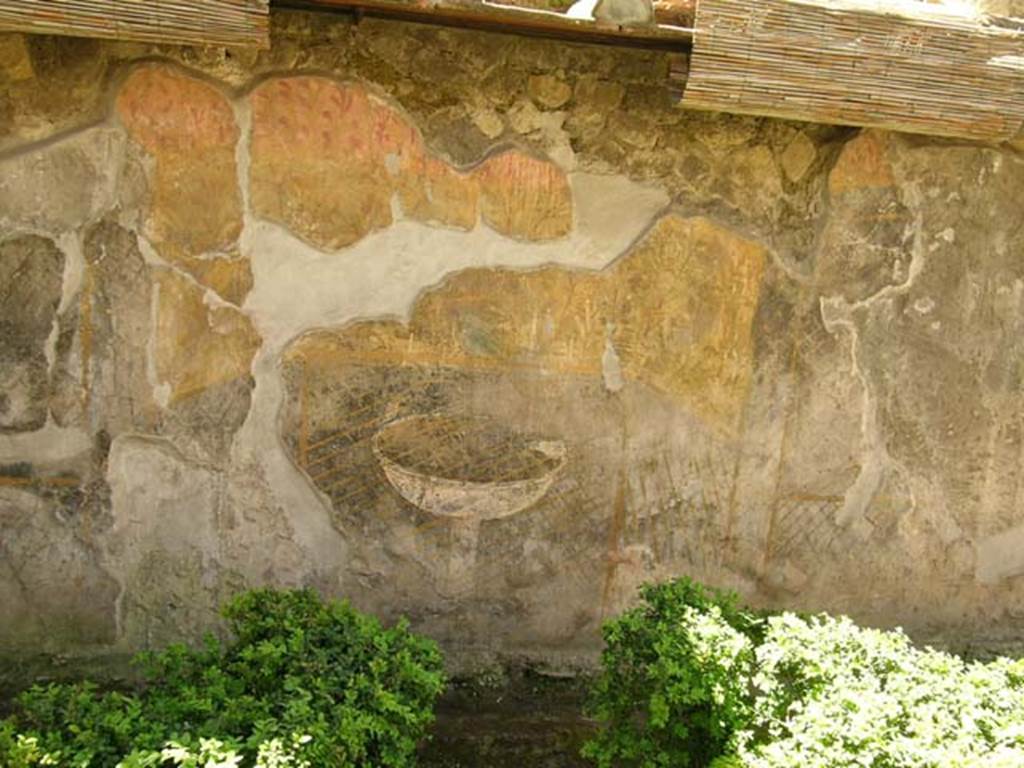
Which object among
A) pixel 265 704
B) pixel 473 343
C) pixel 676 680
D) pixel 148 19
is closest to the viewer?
pixel 265 704

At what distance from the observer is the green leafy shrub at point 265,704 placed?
2.15 m

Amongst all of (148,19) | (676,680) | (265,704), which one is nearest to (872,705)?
(676,680)

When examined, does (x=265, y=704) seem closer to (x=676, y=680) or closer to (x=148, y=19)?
(x=676, y=680)

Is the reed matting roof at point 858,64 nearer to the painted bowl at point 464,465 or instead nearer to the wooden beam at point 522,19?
the wooden beam at point 522,19

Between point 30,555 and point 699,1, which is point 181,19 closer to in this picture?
point 699,1

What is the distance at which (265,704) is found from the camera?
2311 millimetres

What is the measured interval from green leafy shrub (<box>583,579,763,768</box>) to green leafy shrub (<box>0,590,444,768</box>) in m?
0.50

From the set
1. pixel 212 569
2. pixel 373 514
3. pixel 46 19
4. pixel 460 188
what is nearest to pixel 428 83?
pixel 460 188

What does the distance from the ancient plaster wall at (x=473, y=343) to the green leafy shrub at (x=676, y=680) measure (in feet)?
1.99

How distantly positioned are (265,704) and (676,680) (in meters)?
0.99

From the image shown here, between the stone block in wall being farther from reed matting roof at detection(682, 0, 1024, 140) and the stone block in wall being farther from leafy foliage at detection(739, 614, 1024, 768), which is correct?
leafy foliage at detection(739, 614, 1024, 768)

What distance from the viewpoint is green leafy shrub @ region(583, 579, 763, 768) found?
8.38ft

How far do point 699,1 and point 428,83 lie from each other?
2.65 ft

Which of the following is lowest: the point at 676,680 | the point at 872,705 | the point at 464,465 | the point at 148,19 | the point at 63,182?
the point at 676,680
